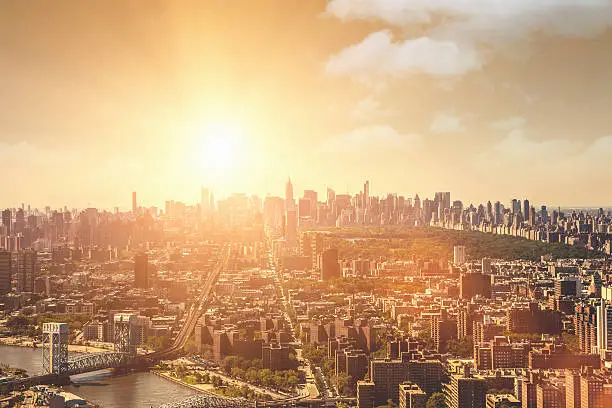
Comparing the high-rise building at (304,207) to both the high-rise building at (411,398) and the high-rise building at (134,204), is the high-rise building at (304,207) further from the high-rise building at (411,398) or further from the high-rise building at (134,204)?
the high-rise building at (411,398)

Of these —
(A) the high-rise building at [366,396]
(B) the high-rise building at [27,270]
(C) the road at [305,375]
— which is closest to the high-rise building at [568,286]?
(C) the road at [305,375]

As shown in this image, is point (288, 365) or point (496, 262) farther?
point (496, 262)

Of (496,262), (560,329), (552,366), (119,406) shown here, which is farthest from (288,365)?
(496,262)

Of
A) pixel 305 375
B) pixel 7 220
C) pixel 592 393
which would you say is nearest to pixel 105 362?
pixel 305 375

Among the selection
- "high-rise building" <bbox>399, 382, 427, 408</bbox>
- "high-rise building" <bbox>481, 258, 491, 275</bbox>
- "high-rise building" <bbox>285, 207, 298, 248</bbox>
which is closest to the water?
"high-rise building" <bbox>399, 382, 427, 408</bbox>

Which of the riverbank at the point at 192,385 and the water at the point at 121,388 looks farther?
the riverbank at the point at 192,385

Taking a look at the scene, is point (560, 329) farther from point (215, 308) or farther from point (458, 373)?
point (215, 308)

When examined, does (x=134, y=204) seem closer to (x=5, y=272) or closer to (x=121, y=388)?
(x=5, y=272)
